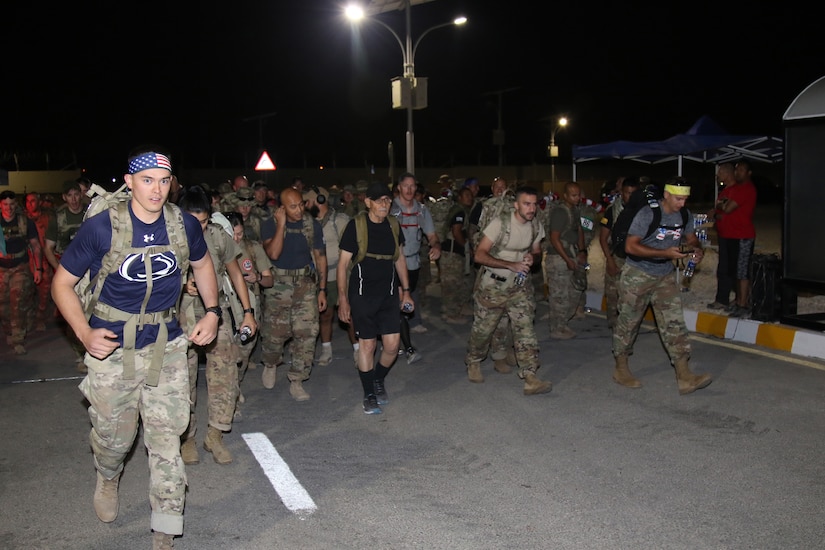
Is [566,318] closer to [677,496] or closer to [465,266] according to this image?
[465,266]

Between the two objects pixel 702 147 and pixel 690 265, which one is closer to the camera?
pixel 690 265

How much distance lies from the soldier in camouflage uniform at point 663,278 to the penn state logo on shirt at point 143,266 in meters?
4.30

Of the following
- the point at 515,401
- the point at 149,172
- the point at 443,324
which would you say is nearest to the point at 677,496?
the point at 515,401

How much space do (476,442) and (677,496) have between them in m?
1.60

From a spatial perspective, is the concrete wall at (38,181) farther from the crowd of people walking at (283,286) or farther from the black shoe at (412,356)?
the black shoe at (412,356)

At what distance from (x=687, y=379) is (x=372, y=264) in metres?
2.99

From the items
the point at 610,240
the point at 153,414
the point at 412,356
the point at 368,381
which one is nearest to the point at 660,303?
the point at 610,240

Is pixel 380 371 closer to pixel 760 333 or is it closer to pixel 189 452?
pixel 189 452

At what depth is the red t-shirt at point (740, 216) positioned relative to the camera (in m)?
10.8

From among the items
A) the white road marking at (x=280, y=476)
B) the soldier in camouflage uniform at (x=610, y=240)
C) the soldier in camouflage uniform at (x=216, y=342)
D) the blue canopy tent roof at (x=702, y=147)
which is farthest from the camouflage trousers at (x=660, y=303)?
the blue canopy tent roof at (x=702, y=147)

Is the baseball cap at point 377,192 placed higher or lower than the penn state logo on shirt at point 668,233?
higher

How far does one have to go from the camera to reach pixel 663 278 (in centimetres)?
738

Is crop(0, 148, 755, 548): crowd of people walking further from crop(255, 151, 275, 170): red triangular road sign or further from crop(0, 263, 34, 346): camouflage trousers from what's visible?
crop(255, 151, 275, 170): red triangular road sign

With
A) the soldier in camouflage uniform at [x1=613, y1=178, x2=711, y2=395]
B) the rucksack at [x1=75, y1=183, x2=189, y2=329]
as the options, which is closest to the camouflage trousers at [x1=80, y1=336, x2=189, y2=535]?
the rucksack at [x1=75, y1=183, x2=189, y2=329]
